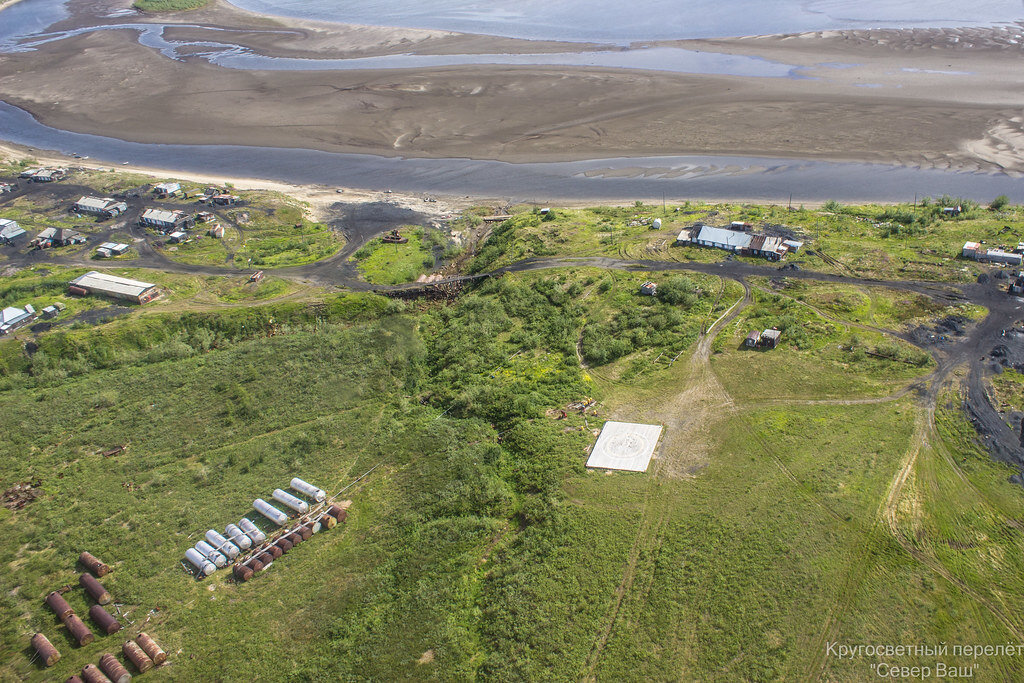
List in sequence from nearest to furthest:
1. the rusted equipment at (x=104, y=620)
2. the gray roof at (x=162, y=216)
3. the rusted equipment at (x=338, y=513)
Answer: the rusted equipment at (x=104, y=620)
the rusted equipment at (x=338, y=513)
the gray roof at (x=162, y=216)

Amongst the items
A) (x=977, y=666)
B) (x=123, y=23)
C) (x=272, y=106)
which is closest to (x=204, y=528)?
(x=977, y=666)

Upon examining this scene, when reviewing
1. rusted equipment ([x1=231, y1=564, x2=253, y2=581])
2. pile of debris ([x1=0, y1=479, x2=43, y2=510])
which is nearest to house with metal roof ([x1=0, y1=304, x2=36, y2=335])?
pile of debris ([x1=0, y1=479, x2=43, y2=510])

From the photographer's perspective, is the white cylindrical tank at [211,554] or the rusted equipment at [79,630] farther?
the white cylindrical tank at [211,554]

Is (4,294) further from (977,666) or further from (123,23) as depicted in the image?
(123,23)

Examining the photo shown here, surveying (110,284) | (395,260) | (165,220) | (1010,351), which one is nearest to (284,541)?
(395,260)

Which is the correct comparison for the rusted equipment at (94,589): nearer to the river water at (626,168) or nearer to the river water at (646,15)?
the river water at (626,168)

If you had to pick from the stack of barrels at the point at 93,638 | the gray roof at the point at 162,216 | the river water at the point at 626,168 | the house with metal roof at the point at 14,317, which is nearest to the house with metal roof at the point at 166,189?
the gray roof at the point at 162,216

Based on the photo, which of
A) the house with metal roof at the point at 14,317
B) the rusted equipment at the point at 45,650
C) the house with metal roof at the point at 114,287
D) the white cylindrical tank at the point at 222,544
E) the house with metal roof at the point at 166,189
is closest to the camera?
the rusted equipment at the point at 45,650
